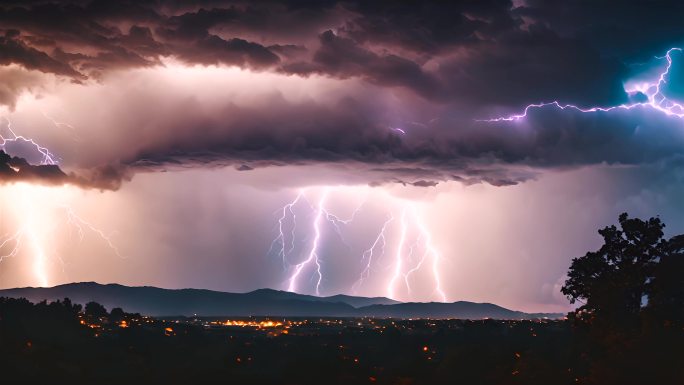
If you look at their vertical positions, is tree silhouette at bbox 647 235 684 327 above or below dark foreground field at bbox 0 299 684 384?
above

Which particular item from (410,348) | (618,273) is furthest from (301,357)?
(618,273)

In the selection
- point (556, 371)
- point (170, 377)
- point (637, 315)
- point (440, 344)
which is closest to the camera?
point (637, 315)

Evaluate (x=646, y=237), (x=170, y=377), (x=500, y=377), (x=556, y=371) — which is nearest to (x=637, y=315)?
(x=646, y=237)

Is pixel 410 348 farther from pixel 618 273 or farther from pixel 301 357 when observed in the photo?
pixel 618 273

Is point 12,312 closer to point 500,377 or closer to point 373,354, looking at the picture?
point 373,354

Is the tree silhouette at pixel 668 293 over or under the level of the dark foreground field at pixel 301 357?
over
